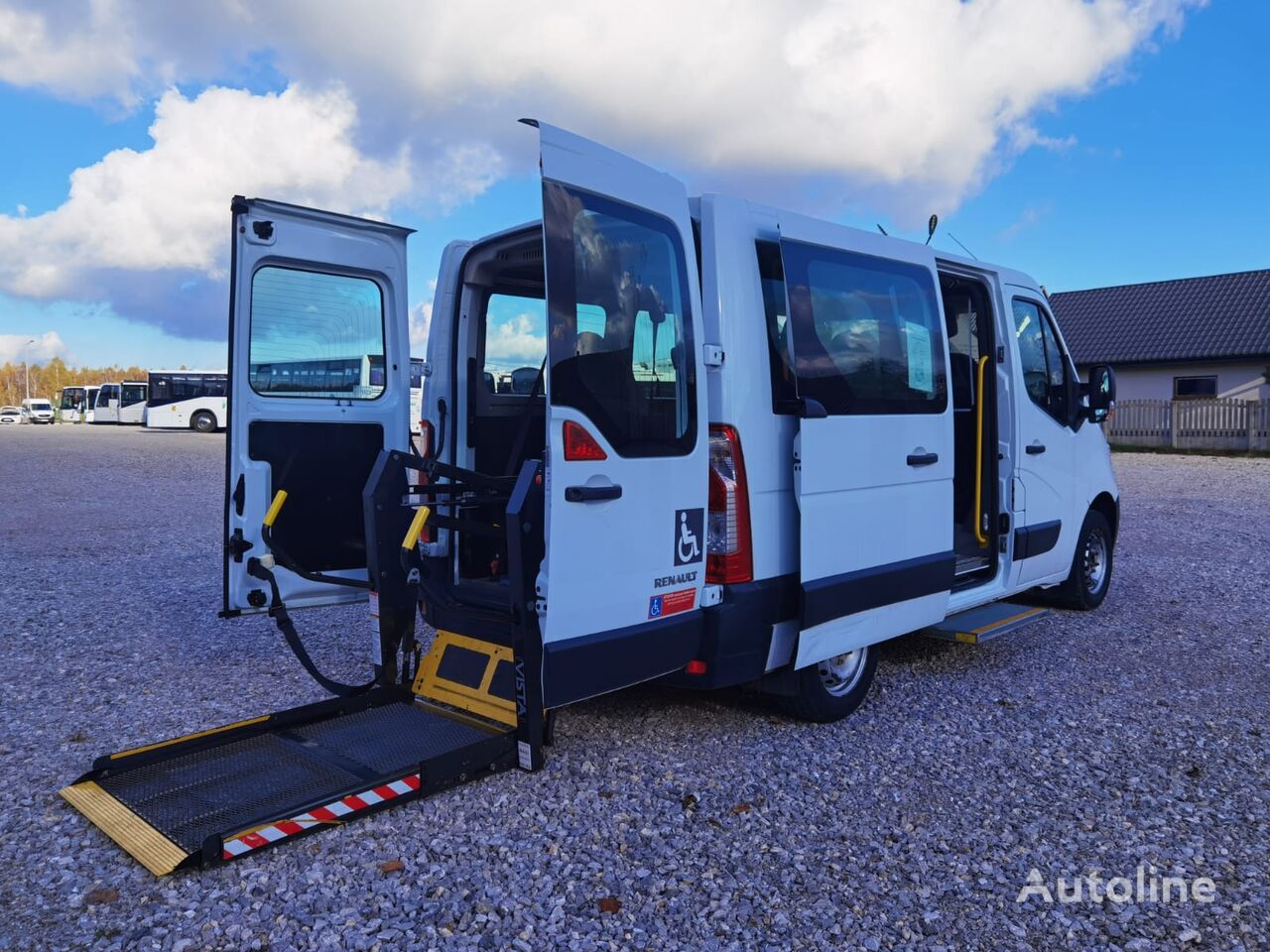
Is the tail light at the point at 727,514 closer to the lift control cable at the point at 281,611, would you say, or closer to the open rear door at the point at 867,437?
the open rear door at the point at 867,437

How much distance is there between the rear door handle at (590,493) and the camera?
3.46 meters

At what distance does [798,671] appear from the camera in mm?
4531

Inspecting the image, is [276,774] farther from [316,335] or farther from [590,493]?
[316,335]

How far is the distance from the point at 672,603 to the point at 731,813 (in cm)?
86

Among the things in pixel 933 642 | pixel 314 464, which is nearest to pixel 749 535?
pixel 314 464

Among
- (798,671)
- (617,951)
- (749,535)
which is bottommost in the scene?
(617,951)

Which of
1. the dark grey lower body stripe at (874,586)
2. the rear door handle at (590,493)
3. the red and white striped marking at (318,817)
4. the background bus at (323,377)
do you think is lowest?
the red and white striped marking at (318,817)

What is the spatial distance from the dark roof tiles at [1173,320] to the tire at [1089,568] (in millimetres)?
25813

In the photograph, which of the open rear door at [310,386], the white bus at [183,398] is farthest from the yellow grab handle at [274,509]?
the white bus at [183,398]

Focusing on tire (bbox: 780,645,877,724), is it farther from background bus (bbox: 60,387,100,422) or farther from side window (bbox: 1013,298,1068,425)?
background bus (bbox: 60,387,100,422)

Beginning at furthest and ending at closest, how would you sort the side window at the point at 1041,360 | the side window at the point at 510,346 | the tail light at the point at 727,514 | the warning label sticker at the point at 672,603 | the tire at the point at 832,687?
the side window at the point at 1041,360
the side window at the point at 510,346
the tire at the point at 832,687
the tail light at the point at 727,514
the warning label sticker at the point at 672,603

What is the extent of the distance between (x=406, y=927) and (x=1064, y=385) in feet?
18.5

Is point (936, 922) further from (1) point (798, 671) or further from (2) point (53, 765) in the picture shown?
(2) point (53, 765)

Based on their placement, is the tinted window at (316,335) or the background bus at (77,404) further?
the background bus at (77,404)
